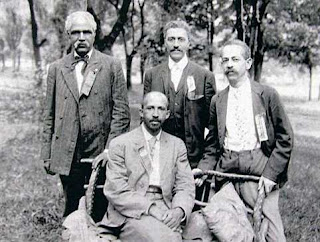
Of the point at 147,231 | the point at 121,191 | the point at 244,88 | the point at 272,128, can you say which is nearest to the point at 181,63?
the point at 244,88

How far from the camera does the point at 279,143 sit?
342 centimetres

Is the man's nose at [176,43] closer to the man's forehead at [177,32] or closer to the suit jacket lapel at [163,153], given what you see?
the man's forehead at [177,32]

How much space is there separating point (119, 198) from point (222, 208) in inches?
27.4

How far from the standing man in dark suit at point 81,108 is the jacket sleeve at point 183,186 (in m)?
0.62

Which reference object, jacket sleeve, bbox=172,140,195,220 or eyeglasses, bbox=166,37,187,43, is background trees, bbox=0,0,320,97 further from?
jacket sleeve, bbox=172,140,195,220

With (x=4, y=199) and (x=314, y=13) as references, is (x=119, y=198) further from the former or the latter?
(x=314, y=13)

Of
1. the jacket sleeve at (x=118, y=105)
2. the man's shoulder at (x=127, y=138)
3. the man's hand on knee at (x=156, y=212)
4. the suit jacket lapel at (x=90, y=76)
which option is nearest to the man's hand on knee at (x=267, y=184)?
the man's hand on knee at (x=156, y=212)

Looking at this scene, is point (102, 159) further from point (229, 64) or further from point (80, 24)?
point (229, 64)

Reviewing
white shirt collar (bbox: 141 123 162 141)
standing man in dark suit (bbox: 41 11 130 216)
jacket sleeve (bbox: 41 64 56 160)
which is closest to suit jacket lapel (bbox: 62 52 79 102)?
standing man in dark suit (bbox: 41 11 130 216)

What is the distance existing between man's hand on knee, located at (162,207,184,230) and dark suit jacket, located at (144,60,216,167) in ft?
2.96

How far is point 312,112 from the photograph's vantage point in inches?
839

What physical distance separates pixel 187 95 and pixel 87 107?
81 cm

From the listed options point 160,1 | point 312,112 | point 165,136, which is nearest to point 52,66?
point 165,136

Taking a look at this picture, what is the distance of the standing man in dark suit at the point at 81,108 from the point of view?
3.90 m
